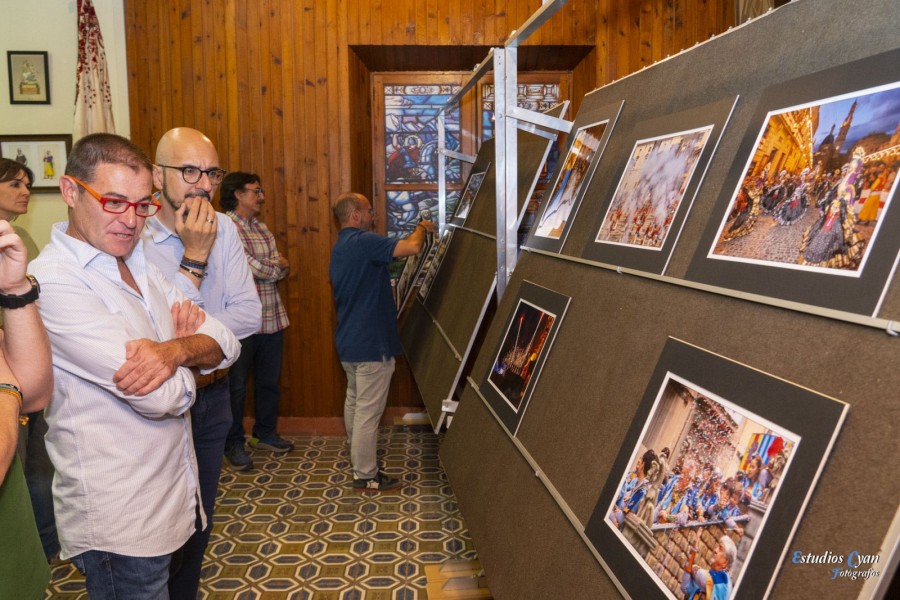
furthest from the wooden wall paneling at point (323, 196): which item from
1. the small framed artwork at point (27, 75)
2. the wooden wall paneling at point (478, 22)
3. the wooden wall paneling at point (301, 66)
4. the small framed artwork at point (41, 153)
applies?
the small framed artwork at point (27, 75)

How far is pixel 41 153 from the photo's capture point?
17.0ft

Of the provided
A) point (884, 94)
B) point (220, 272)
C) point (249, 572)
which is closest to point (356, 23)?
point (220, 272)

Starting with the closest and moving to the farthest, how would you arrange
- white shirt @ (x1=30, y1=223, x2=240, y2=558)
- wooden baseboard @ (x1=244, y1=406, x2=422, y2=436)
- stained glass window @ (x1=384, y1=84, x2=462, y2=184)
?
white shirt @ (x1=30, y1=223, x2=240, y2=558) → wooden baseboard @ (x1=244, y1=406, x2=422, y2=436) → stained glass window @ (x1=384, y1=84, x2=462, y2=184)

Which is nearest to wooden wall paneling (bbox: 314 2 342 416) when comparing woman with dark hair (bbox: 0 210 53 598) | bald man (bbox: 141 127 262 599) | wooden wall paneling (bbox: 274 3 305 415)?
wooden wall paneling (bbox: 274 3 305 415)

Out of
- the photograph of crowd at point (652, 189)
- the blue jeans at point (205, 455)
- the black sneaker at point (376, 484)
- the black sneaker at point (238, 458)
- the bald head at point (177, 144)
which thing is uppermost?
the photograph of crowd at point (652, 189)

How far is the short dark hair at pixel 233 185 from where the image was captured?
4.71m

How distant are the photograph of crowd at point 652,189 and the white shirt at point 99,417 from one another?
1.15 m

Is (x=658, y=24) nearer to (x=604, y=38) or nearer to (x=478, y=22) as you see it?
(x=604, y=38)

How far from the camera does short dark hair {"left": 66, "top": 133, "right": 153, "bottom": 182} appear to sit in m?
1.65

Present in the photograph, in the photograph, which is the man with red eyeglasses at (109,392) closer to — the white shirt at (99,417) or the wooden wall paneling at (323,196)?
the white shirt at (99,417)

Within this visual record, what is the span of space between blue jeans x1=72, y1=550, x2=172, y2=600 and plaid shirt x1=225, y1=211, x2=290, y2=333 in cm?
313

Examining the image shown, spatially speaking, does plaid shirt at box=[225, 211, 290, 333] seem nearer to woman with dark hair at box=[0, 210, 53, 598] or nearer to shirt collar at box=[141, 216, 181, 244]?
shirt collar at box=[141, 216, 181, 244]

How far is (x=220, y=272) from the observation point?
2.57m

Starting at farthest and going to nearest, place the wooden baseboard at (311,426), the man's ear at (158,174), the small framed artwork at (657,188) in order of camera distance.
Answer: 1. the wooden baseboard at (311,426)
2. the man's ear at (158,174)
3. the small framed artwork at (657,188)
